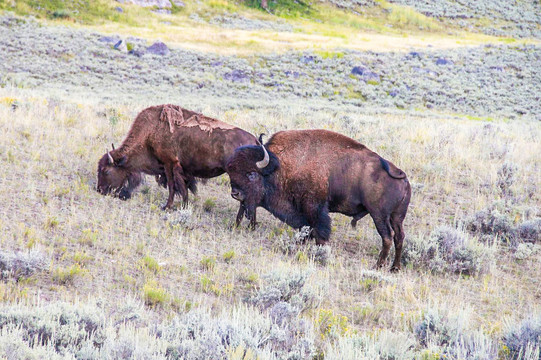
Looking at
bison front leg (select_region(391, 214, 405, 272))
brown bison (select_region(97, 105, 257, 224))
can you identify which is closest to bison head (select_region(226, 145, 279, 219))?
brown bison (select_region(97, 105, 257, 224))

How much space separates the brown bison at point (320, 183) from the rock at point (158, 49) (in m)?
26.7

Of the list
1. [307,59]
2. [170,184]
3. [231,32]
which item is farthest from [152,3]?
[170,184]

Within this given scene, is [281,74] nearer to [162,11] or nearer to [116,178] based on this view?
[162,11]

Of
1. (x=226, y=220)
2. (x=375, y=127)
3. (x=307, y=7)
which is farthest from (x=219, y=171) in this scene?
(x=307, y=7)

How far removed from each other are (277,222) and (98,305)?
4.46 metres

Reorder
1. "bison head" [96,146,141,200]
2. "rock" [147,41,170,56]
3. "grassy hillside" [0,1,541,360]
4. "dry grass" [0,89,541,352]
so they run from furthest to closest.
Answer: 1. "rock" [147,41,170,56]
2. "bison head" [96,146,141,200]
3. "dry grass" [0,89,541,352]
4. "grassy hillside" [0,1,541,360]

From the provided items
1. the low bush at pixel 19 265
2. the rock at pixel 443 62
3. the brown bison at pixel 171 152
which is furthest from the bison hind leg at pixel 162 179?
the rock at pixel 443 62

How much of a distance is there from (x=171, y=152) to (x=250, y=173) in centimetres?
198

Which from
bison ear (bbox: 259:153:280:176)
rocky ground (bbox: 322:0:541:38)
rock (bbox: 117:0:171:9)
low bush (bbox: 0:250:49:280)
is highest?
rocky ground (bbox: 322:0:541:38)

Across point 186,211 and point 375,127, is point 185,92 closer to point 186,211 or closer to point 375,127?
point 375,127

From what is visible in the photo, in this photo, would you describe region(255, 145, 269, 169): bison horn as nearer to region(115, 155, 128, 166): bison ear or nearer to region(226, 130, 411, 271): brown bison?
region(226, 130, 411, 271): brown bison

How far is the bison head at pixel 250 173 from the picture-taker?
295 inches

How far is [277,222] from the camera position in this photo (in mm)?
8727

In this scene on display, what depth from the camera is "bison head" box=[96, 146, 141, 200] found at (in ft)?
28.7
